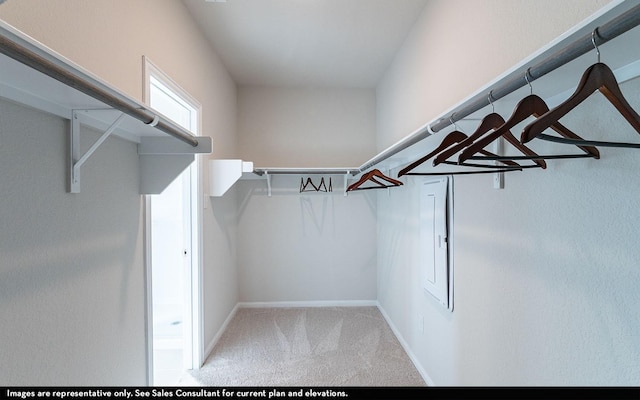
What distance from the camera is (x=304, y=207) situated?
3594 millimetres

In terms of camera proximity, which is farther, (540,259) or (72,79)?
(540,259)

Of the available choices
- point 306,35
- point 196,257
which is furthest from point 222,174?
point 306,35

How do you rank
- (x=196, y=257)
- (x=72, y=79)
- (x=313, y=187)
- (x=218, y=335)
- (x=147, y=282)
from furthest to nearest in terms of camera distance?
(x=313, y=187) → (x=218, y=335) → (x=196, y=257) → (x=147, y=282) → (x=72, y=79)

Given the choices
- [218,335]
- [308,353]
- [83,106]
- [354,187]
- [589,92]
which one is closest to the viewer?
[589,92]

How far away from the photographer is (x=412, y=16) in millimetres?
2207

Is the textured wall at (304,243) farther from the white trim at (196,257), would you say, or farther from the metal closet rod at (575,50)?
the metal closet rod at (575,50)

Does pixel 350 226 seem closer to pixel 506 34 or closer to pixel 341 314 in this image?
pixel 341 314

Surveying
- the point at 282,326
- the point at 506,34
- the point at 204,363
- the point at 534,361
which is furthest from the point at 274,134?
the point at 534,361

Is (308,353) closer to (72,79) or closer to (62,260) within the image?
(62,260)

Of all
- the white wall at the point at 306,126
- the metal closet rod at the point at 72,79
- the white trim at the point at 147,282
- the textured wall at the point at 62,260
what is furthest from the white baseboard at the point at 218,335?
the metal closet rod at the point at 72,79

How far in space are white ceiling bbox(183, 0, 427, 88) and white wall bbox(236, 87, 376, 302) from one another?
34 centimetres

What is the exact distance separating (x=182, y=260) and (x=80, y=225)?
1.38 metres

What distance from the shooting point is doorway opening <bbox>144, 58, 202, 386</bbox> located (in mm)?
1622
